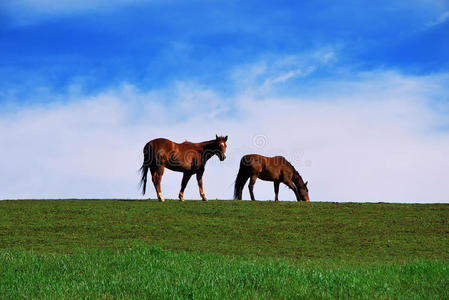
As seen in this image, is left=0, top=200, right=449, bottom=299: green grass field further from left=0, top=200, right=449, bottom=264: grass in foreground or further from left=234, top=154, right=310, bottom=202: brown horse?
left=234, top=154, right=310, bottom=202: brown horse

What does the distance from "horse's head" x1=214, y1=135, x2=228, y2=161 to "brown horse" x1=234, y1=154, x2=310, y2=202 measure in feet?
10.0

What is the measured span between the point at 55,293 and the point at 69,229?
7.89 metres

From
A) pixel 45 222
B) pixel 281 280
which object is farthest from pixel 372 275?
pixel 45 222

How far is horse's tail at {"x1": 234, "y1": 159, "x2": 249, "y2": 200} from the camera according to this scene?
2433 centimetres

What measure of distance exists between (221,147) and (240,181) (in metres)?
4.05

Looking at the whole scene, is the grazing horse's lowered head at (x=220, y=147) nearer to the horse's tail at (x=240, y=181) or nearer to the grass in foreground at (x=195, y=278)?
the horse's tail at (x=240, y=181)

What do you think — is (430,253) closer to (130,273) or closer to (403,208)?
(403,208)

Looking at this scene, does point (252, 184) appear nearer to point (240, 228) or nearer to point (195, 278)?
point (240, 228)

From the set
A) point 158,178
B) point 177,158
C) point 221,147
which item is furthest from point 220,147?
point 158,178

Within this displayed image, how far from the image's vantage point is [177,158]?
66.2 ft

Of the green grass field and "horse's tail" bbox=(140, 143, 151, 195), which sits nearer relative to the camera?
the green grass field

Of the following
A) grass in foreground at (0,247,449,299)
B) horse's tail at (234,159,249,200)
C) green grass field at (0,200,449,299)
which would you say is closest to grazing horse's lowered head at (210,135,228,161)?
green grass field at (0,200,449,299)

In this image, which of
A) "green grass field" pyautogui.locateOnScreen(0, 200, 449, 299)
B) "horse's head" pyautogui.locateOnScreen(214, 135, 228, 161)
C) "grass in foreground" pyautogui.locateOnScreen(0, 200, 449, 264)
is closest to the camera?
"green grass field" pyautogui.locateOnScreen(0, 200, 449, 299)

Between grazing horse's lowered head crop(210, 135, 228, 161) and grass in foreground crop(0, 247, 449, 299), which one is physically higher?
grazing horse's lowered head crop(210, 135, 228, 161)
